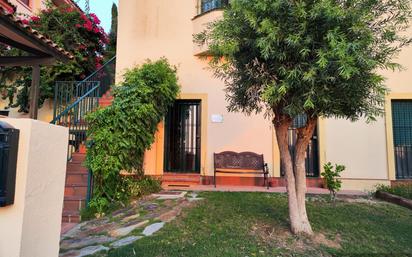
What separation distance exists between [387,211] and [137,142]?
5317mm

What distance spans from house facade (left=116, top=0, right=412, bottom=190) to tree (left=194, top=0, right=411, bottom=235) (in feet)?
13.7

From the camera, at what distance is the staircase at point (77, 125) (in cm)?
546

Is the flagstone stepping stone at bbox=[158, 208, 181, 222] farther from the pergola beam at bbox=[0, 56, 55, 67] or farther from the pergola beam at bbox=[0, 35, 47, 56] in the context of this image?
the pergola beam at bbox=[0, 35, 47, 56]

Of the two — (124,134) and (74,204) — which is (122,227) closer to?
(74,204)

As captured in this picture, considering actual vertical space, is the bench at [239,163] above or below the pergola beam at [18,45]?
below

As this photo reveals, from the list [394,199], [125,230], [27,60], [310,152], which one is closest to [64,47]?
[27,60]

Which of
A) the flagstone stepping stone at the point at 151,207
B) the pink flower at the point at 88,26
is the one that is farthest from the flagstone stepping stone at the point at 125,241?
the pink flower at the point at 88,26

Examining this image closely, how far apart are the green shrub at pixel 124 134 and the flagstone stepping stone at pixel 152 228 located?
1326mm

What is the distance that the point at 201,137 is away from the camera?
857 centimetres

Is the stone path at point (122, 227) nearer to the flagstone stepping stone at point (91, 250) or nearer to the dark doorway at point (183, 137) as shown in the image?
the flagstone stepping stone at point (91, 250)

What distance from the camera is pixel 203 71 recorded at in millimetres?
8844

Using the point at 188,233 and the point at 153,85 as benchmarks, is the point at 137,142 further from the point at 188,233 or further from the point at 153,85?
the point at 188,233

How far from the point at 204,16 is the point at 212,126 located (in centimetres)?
335

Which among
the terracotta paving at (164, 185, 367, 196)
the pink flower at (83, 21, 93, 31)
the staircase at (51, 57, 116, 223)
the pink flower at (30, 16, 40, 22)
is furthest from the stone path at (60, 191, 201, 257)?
the pink flower at (30, 16, 40, 22)
